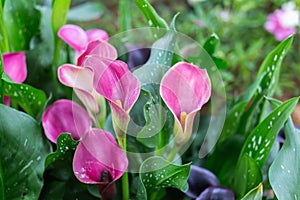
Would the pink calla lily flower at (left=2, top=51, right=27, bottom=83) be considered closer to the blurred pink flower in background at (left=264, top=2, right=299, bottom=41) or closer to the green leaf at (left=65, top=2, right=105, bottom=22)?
the green leaf at (left=65, top=2, right=105, bottom=22)

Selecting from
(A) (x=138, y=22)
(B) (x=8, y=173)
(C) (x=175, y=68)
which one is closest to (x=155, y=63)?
(C) (x=175, y=68)

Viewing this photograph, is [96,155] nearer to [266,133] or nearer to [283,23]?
[266,133]

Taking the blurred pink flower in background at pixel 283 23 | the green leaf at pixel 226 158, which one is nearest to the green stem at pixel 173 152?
the green leaf at pixel 226 158

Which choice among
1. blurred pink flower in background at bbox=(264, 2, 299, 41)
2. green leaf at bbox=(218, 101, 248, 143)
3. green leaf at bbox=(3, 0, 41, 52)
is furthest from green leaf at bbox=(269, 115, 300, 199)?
blurred pink flower in background at bbox=(264, 2, 299, 41)

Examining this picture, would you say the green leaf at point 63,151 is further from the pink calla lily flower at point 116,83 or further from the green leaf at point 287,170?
the green leaf at point 287,170

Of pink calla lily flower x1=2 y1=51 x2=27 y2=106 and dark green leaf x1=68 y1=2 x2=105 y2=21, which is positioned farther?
dark green leaf x1=68 y1=2 x2=105 y2=21

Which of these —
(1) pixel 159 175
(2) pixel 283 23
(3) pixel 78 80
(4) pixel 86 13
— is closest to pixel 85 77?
(3) pixel 78 80

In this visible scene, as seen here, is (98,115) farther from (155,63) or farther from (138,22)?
(138,22)
